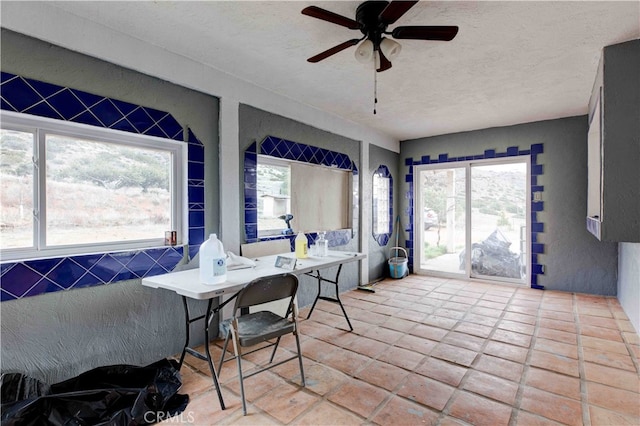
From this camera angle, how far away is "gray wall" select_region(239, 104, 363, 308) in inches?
133

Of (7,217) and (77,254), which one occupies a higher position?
(7,217)

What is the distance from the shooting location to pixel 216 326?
314 cm

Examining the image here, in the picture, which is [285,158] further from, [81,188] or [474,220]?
[474,220]

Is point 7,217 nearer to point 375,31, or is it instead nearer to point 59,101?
point 59,101

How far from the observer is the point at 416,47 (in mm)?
2674

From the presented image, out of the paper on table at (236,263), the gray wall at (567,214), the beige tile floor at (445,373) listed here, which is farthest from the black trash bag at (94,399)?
the gray wall at (567,214)

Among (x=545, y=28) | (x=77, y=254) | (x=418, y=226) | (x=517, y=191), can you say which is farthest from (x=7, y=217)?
(x=517, y=191)

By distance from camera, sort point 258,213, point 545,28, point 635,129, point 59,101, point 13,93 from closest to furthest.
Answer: point 13,93, point 59,101, point 545,28, point 635,129, point 258,213

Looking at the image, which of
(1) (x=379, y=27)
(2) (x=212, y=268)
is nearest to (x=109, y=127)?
(2) (x=212, y=268)

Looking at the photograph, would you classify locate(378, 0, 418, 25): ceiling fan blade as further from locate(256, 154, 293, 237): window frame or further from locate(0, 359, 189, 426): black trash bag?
locate(0, 359, 189, 426): black trash bag

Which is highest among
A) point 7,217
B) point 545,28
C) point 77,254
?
point 545,28

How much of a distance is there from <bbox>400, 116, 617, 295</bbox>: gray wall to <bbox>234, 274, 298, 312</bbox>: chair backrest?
450 cm

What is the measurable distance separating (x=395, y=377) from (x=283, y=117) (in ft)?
9.73

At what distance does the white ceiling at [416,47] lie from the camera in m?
2.16
